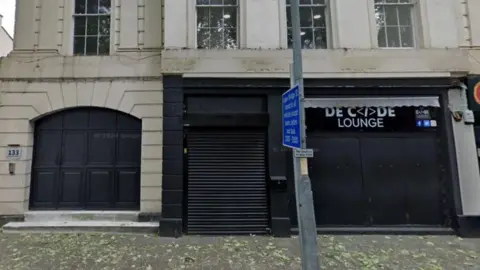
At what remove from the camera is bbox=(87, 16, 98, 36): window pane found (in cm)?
796

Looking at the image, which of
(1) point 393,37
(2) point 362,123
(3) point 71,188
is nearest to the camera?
(2) point 362,123

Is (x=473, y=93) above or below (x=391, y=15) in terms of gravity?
below

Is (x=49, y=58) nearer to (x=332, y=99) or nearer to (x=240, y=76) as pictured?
(x=240, y=76)

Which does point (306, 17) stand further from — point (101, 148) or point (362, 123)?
point (101, 148)

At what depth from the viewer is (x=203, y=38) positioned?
744 centimetres

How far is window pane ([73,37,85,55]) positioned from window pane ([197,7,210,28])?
129 inches

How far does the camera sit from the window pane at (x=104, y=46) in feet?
25.8

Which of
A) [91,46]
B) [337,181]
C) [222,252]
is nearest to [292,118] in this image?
[222,252]

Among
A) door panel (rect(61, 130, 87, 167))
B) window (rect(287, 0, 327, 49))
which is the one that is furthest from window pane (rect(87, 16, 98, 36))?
window (rect(287, 0, 327, 49))

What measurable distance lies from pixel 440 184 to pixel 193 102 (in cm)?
627

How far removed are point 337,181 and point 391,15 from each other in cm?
459

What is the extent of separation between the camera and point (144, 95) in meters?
7.50

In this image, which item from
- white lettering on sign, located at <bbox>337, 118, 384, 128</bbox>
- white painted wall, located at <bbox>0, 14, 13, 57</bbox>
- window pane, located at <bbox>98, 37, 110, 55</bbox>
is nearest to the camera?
white lettering on sign, located at <bbox>337, 118, 384, 128</bbox>

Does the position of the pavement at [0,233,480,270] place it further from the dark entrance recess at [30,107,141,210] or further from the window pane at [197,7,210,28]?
the window pane at [197,7,210,28]
